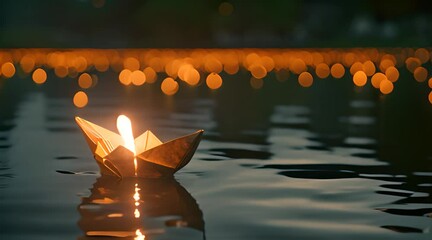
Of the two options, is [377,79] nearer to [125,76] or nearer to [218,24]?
[125,76]

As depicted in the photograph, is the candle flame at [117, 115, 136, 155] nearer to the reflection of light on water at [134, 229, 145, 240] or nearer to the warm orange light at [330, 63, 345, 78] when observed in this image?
the reflection of light on water at [134, 229, 145, 240]

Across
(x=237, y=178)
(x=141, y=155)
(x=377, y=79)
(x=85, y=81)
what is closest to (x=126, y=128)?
(x=141, y=155)

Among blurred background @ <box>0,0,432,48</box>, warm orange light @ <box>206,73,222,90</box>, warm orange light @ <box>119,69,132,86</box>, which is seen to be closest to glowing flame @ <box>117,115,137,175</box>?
warm orange light @ <box>206,73,222,90</box>

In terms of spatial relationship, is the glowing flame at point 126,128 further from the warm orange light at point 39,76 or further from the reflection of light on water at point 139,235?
the warm orange light at point 39,76

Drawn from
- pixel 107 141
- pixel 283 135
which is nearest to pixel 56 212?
pixel 107 141

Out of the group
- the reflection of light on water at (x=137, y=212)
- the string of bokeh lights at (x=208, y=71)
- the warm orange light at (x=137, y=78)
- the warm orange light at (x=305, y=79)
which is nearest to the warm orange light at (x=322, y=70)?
the string of bokeh lights at (x=208, y=71)

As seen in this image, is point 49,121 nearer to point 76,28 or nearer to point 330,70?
point 330,70

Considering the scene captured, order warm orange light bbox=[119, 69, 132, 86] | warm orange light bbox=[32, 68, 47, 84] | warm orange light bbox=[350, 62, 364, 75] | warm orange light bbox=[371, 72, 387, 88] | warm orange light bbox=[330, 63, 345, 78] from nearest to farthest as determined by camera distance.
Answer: warm orange light bbox=[371, 72, 387, 88], warm orange light bbox=[119, 69, 132, 86], warm orange light bbox=[32, 68, 47, 84], warm orange light bbox=[330, 63, 345, 78], warm orange light bbox=[350, 62, 364, 75]
